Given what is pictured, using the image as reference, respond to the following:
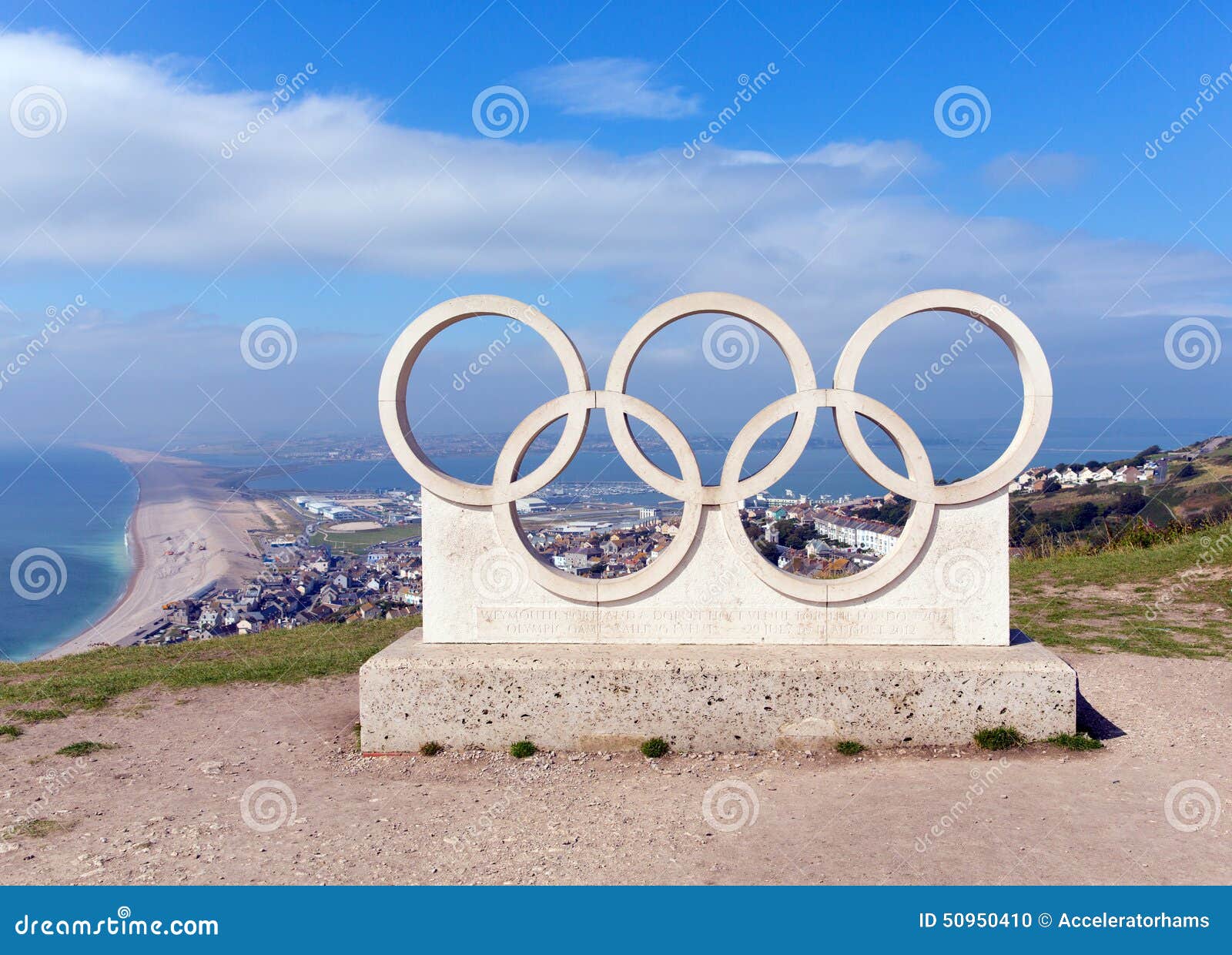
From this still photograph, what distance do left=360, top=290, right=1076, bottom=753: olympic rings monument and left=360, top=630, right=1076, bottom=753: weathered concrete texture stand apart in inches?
1.1

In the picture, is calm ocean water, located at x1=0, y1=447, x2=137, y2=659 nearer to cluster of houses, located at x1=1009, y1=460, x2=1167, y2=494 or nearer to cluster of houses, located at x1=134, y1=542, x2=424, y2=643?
cluster of houses, located at x1=134, y1=542, x2=424, y2=643

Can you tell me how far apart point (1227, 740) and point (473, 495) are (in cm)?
734

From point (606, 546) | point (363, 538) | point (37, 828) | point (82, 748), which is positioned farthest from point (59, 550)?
point (37, 828)

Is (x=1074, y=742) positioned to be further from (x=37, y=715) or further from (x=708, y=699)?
(x=37, y=715)

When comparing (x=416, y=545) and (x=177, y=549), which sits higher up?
(x=416, y=545)

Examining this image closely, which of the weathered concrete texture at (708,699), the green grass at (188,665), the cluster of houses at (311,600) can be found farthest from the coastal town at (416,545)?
the weathered concrete texture at (708,699)

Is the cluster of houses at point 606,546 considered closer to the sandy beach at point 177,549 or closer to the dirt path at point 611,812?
the dirt path at point 611,812

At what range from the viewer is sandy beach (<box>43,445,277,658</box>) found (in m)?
17.3

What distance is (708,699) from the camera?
775 cm

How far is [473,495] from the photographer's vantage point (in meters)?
8.45

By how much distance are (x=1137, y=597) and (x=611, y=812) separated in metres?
11.3

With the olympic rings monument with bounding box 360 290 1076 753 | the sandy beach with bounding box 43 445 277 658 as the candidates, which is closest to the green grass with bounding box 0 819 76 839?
the olympic rings monument with bounding box 360 290 1076 753

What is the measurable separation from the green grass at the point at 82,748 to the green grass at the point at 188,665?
1.25m

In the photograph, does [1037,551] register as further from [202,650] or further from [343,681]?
[202,650]
